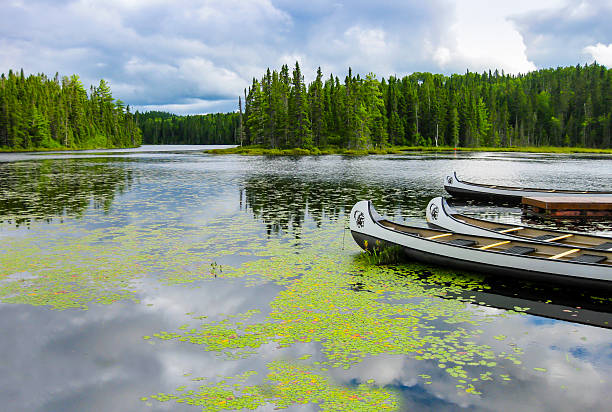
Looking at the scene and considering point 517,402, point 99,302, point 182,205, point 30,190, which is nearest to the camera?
point 517,402

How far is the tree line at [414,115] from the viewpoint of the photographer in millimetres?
109062

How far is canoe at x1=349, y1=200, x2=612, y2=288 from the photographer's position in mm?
10320

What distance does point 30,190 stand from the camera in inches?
1287

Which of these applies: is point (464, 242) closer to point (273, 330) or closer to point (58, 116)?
point (273, 330)

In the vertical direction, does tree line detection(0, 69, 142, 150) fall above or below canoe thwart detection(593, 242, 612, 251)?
above

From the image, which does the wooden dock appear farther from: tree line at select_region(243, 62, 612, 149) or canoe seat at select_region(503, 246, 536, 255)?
tree line at select_region(243, 62, 612, 149)

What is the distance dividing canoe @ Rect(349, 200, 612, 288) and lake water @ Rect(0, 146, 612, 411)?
16.6 inches

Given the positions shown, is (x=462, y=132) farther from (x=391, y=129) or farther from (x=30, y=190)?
(x=30, y=190)

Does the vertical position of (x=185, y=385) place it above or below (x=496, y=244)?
below

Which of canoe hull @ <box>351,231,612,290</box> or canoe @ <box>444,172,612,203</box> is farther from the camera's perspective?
canoe @ <box>444,172,612,203</box>

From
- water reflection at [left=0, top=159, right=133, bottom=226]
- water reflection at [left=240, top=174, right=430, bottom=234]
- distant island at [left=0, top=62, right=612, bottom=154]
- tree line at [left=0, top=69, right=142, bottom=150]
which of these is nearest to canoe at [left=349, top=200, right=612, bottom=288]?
water reflection at [left=240, top=174, right=430, bottom=234]

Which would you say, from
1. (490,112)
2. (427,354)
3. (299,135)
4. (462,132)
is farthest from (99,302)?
(490,112)

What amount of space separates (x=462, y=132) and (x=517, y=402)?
451 feet

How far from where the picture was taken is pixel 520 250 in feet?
38.8
